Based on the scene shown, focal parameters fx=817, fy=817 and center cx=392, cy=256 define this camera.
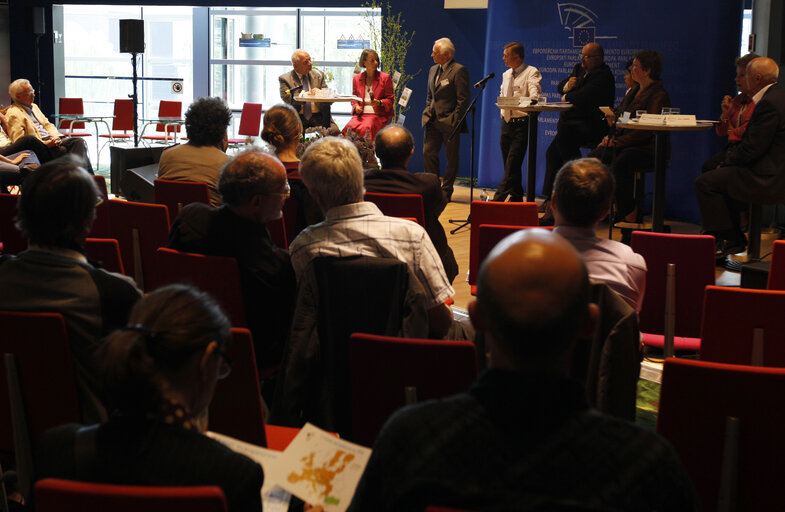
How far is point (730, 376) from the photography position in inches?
70.8

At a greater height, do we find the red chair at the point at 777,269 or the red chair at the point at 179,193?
the red chair at the point at 179,193

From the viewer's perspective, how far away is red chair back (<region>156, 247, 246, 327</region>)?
291cm

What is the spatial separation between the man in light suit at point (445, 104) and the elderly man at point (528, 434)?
8.32 metres

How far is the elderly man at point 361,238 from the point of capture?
2818 mm

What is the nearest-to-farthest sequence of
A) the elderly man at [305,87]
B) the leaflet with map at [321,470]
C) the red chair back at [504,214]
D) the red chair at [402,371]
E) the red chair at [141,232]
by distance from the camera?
1. the leaflet with map at [321,470]
2. the red chair at [402,371]
3. the red chair at [141,232]
4. the red chair back at [504,214]
5. the elderly man at [305,87]

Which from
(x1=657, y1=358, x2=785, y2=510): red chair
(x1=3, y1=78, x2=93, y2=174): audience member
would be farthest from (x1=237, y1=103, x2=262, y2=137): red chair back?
(x1=657, y1=358, x2=785, y2=510): red chair

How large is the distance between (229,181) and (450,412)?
6.92 feet

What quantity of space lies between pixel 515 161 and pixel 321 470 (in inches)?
291

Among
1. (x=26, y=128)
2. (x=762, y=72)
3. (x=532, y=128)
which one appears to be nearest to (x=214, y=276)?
(x=762, y=72)

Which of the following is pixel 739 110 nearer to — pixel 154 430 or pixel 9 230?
pixel 9 230

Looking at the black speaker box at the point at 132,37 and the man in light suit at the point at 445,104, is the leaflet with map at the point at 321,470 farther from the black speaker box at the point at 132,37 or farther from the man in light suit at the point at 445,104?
the black speaker box at the point at 132,37

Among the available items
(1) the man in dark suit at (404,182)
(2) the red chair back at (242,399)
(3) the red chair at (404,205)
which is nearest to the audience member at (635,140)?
(1) the man in dark suit at (404,182)

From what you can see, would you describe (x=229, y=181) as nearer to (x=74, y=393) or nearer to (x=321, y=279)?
(x=321, y=279)

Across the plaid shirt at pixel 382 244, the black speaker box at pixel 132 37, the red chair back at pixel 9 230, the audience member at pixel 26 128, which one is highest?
the black speaker box at pixel 132 37
